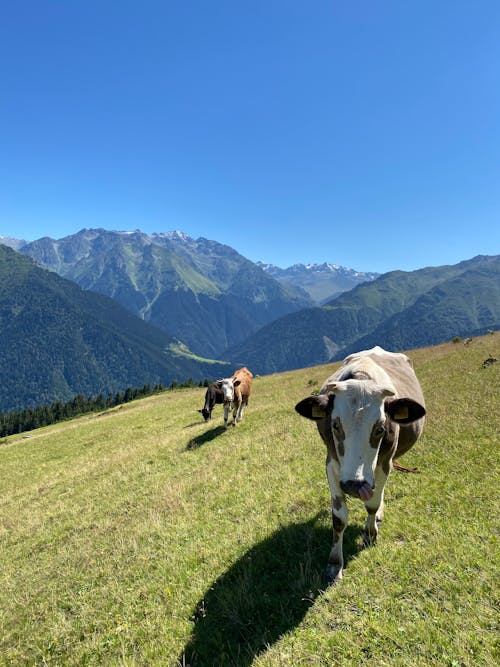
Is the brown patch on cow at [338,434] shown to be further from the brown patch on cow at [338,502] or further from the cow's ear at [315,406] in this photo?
the brown patch on cow at [338,502]

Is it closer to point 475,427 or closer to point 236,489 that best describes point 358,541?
point 236,489

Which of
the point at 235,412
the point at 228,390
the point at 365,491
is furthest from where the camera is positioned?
the point at 235,412

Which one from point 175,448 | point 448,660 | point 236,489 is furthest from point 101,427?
point 448,660

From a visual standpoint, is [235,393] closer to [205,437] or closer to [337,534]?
[205,437]

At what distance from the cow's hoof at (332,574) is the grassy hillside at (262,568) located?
18cm

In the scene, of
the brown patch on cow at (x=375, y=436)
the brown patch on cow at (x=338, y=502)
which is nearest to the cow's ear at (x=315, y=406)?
the brown patch on cow at (x=375, y=436)

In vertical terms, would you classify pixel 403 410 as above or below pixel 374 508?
above

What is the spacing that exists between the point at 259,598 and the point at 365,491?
3076 millimetres

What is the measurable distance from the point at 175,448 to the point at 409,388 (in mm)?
14382

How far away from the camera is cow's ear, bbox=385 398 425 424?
5.71 metres

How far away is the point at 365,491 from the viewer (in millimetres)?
4895

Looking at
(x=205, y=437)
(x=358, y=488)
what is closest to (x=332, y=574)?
(x=358, y=488)

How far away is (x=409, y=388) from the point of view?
8695 millimetres

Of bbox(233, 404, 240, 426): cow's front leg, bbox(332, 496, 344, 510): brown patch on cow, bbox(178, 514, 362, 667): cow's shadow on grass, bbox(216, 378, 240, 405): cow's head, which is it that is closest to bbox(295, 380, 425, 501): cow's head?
bbox(332, 496, 344, 510): brown patch on cow
